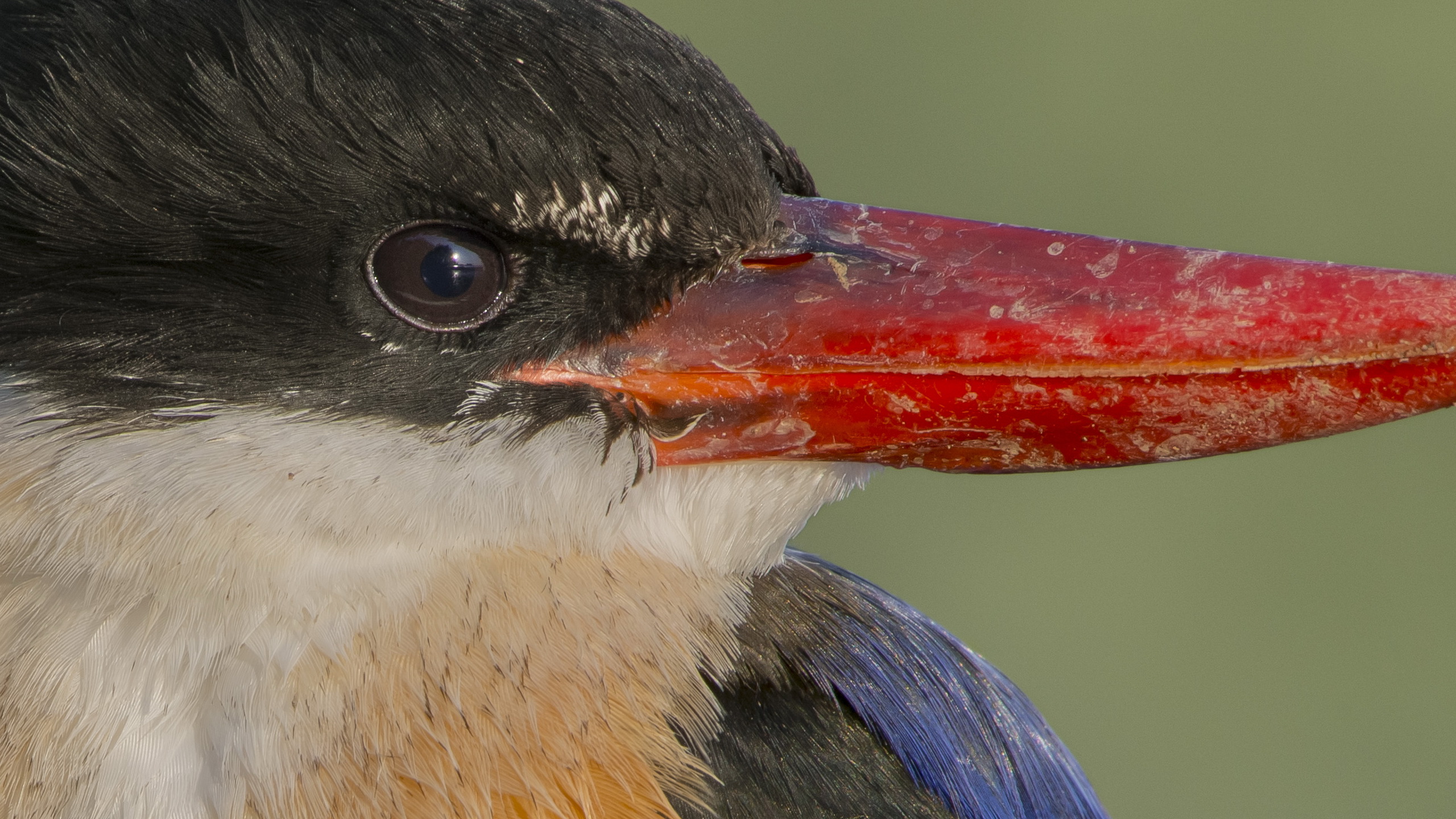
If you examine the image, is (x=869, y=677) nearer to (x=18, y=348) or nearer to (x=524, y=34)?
(x=524, y=34)

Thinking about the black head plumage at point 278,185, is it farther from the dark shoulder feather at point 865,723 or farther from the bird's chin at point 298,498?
the dark shoulder feather at point 865,723

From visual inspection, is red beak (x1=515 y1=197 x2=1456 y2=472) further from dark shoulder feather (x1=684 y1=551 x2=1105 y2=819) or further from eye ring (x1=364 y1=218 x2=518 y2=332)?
dark shoulder feather (x1=684 y1=551 x2=1105 y2=819)

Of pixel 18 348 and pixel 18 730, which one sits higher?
pixel 18 348

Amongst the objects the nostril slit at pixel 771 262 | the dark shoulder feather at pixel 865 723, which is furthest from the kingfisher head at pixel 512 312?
the dark shoulder feather at pixel 865 723

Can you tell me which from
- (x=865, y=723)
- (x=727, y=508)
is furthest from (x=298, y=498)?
(x=865, y=723)

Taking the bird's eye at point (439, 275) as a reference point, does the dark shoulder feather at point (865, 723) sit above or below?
below

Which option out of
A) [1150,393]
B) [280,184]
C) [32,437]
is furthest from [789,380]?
[32,437]

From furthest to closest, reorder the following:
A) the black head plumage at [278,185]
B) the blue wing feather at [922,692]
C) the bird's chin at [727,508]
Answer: the blue wing feather at [922,692], the bird's chin at [727,508], the black head plumage at [278,185]
